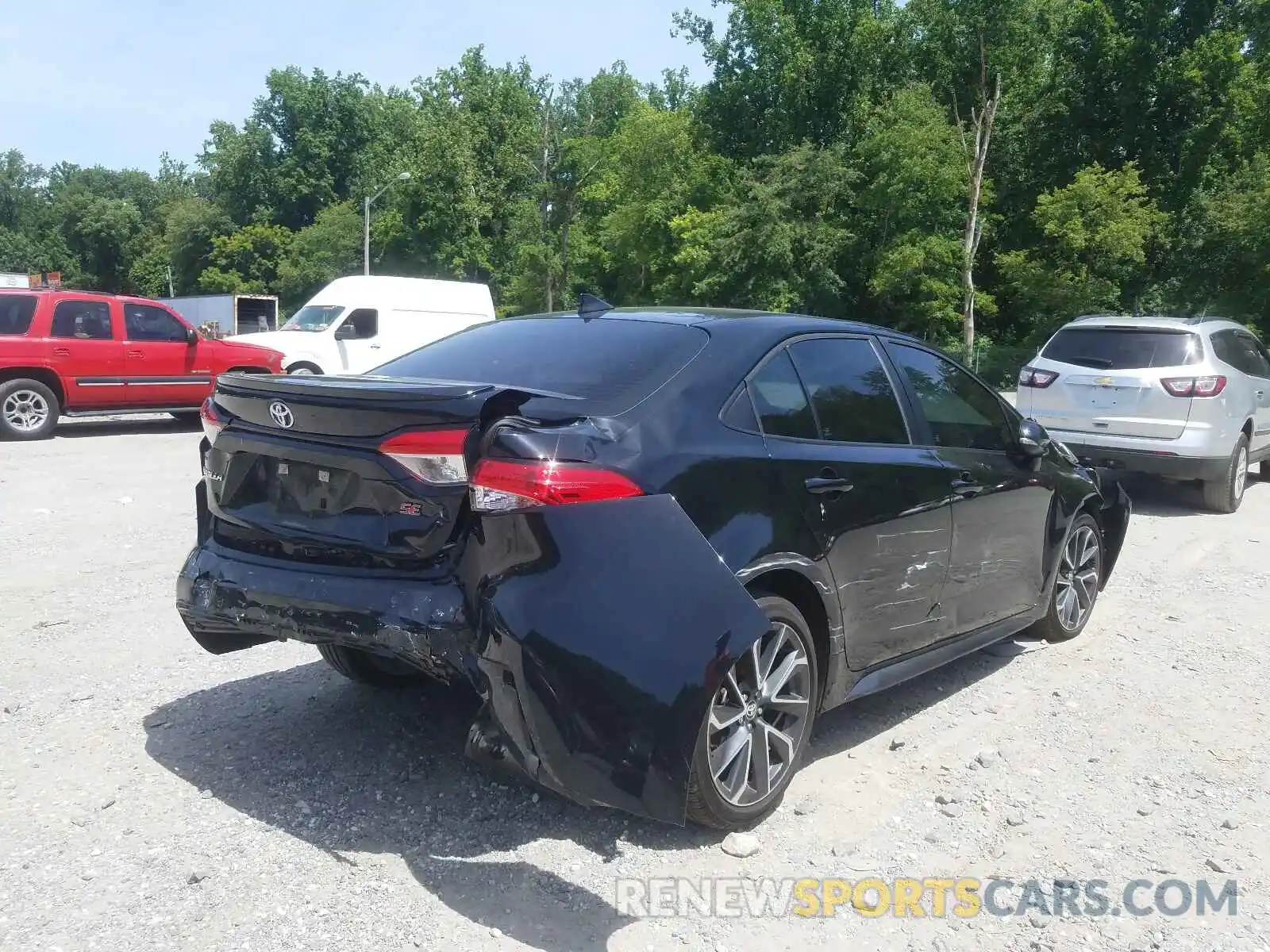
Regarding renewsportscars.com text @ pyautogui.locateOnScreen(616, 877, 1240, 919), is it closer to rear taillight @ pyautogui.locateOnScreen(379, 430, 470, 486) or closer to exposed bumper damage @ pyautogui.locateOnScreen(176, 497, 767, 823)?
exposed bumper damage @ pyautogui.locateOnScreen(176, 497, 767, 823)

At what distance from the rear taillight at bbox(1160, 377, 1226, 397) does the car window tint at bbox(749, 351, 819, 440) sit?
712 cm

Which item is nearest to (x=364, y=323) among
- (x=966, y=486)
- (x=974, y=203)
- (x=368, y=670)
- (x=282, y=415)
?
(x=368, y=670)

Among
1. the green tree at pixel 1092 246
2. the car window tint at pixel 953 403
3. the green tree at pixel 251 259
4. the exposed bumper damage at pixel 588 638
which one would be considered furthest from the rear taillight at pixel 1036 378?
the green tree at pixel 251 259

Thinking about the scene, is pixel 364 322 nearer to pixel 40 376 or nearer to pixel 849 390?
pixel 40 376

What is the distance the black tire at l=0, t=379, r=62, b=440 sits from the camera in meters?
13.6

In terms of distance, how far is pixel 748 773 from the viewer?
3.53m

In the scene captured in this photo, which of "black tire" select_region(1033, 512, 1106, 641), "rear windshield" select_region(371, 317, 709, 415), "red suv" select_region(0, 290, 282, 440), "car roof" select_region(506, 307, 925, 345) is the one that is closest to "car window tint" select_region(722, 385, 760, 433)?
"rear windshield" select_region(371, 317, 709, 415)

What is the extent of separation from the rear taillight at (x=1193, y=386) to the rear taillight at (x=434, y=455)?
8481 millimetres

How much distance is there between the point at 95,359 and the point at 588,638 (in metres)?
13.4

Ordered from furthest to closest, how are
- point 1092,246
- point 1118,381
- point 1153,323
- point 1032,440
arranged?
point 1092,246, point 1153,323, point 1118,381, point 1032,440

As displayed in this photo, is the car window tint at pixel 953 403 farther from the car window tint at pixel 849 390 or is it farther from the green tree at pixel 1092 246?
the green tree at pixel 1092 246

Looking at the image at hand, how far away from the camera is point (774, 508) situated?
3572mm

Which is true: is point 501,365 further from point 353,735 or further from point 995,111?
point 995,111

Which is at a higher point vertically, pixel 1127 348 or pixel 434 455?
pixel 1127 348
